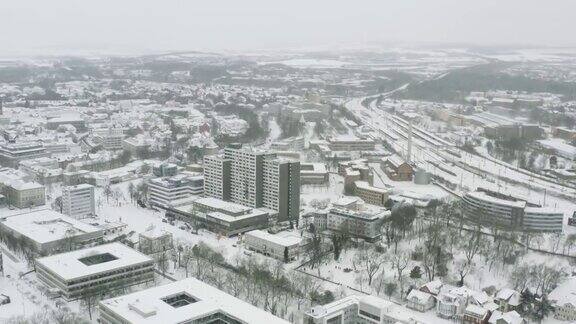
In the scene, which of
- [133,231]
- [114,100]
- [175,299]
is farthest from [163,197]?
[114,100]

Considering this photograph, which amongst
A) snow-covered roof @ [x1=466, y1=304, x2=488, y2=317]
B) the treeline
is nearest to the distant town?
snow-covered roof @ [x1=466, y1=304, x2=488, y2=317]

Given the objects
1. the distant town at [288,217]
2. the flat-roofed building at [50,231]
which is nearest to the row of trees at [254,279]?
the distant town at [288,217]

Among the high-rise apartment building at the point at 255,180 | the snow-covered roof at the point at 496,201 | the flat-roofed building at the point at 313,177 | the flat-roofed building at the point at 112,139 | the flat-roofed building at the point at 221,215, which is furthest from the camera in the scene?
the flat-roofed building at the point at 112,139

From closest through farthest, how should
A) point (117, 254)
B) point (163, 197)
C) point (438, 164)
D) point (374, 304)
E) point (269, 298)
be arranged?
point (374, 304) < point (269, 298) < point (117, 254) < point (163, 197) < point (438, 164)

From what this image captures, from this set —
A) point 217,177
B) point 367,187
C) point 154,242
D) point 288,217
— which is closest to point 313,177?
point 367,187

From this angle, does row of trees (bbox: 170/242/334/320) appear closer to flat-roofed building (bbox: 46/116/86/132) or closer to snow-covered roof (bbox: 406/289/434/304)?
snow-covered roof (bbox: 406/289/434/304)

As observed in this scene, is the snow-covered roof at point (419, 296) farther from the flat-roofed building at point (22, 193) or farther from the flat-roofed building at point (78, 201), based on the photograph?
the flat-roofed building at point (22, 193)

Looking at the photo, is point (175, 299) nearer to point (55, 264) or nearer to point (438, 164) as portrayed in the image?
point (55, 264)
